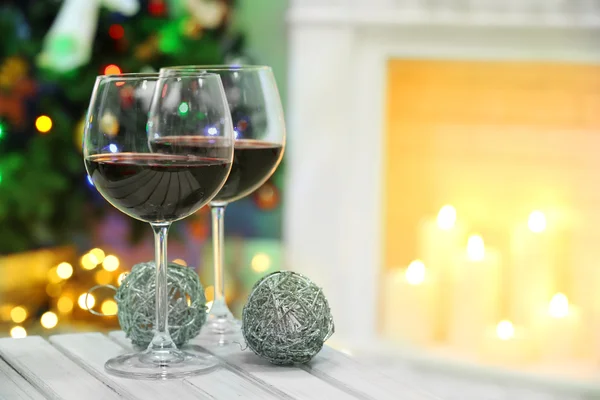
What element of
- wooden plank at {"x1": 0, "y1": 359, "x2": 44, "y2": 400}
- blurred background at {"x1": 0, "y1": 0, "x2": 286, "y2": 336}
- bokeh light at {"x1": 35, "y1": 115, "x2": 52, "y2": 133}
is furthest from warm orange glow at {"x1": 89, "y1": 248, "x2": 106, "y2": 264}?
wooden plank at {"x1": 0, "y1": 359, "x2": 44, "y2": 400}

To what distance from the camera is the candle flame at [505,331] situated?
2.47 metres

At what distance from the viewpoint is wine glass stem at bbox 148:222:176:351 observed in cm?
86

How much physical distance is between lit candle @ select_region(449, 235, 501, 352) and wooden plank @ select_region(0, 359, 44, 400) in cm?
174

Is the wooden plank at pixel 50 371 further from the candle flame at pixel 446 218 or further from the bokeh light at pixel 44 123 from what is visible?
the candle flame at pixel 446 218

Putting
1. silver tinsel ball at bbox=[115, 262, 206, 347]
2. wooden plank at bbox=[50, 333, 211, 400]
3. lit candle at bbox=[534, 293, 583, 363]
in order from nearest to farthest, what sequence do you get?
wooden plank at bbox=[50, 333, 211, 400]
silver tinsel ball at bbox=[115, 262, 206, 347]
lit candle at bbox=[534, 293, 583, 363]

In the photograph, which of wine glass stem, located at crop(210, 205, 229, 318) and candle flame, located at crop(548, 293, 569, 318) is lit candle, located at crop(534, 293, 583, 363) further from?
wine glass stem, located at crop(210, 205, 229, 318)

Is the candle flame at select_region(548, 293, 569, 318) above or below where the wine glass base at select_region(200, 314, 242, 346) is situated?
below

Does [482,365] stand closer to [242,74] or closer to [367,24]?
[367,24]

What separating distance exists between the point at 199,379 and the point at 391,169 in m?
2.00

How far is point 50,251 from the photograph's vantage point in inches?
104

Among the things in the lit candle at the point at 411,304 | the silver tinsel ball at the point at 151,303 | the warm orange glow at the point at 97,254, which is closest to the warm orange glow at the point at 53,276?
the warm orange glow at the point at 97,254

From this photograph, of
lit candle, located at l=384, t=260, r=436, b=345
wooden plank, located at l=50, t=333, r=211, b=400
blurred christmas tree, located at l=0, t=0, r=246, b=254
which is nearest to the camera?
wooden plank, located at l=50, t=333, r=211, b=400

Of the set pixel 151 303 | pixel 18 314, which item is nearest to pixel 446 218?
pixel 18 314

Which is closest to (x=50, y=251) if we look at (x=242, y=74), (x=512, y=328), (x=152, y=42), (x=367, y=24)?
(x=152, y=42)
